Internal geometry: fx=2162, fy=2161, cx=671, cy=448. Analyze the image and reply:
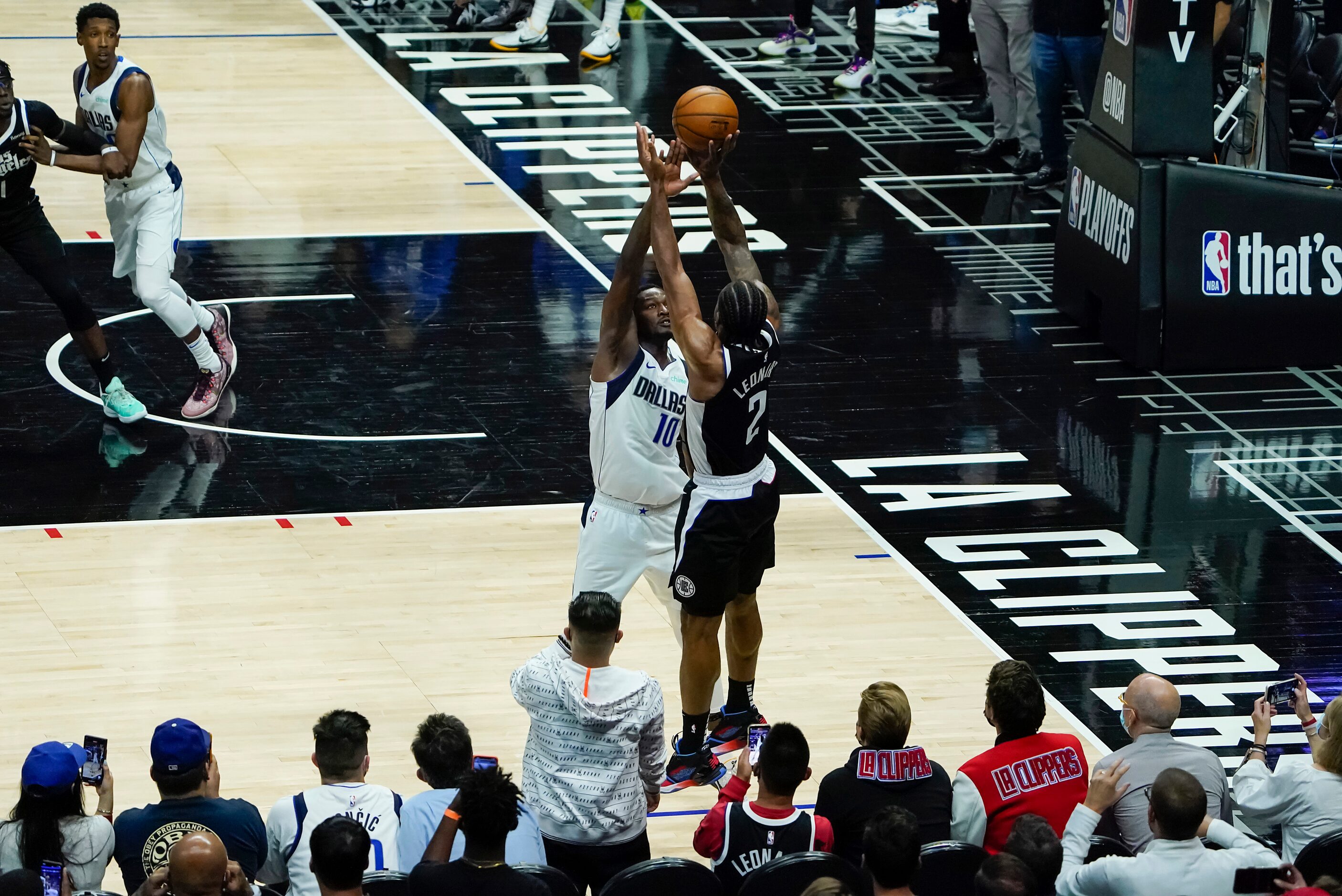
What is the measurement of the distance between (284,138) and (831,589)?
8.44 meters

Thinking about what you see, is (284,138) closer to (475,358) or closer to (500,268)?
(500,268)

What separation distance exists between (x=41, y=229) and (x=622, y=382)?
4418 millimetres

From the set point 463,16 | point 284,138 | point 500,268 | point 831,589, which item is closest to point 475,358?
point 500,268

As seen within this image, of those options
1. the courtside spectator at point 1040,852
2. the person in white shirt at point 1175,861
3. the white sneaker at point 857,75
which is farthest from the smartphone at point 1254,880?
the white sneaker at point 857,75

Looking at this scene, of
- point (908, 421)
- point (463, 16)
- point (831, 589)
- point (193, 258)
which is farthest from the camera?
point (463, 16)

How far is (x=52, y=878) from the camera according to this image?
5.79 metres

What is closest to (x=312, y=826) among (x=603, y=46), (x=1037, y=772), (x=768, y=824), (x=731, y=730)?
(x=768, y=824)

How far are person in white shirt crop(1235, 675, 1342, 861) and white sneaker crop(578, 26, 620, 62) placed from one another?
1361cm

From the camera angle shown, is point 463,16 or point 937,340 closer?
point 937,340

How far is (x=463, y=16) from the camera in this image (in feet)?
66.1

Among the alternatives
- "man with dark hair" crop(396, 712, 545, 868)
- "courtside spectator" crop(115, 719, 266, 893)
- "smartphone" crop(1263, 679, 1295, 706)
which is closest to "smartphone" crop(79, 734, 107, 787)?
"courtside spectator" crop(115, 719, 266, 893)

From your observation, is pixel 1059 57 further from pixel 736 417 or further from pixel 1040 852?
pixel 1040 852

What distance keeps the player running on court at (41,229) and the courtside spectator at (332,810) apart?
18.0 ft

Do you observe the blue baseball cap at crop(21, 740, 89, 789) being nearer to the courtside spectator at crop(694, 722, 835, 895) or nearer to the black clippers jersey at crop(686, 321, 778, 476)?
the courtside spectator at crop(694, 722, 835, 895)
